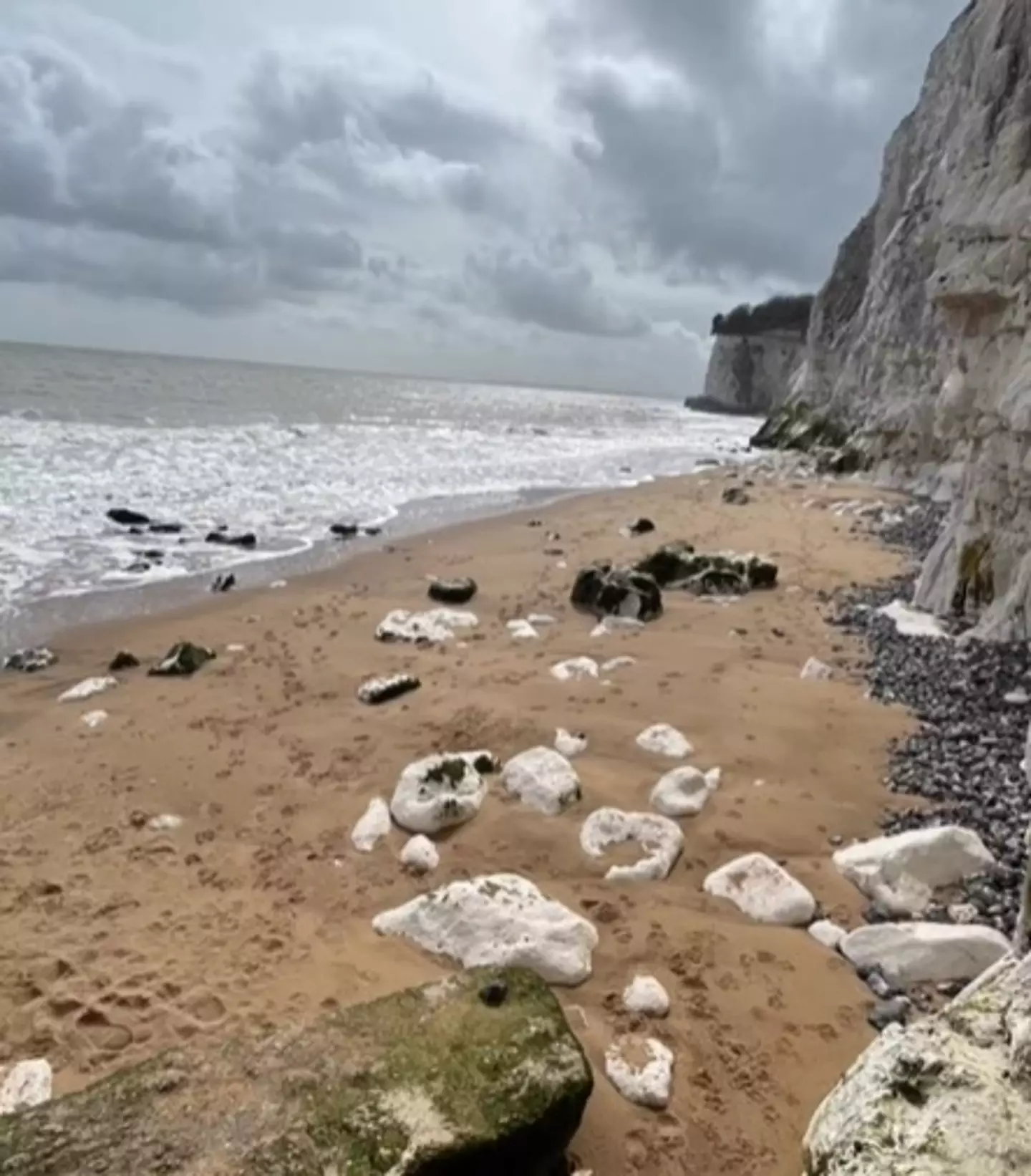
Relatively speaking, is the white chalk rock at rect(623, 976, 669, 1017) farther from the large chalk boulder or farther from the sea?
the sea

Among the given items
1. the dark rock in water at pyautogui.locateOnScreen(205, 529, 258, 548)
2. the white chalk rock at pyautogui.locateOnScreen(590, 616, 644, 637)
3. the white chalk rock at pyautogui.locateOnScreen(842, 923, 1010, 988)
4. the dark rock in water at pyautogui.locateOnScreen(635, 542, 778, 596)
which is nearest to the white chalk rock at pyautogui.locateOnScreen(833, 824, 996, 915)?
the white chalk rock at pyautogui.locateOnScreen(842, 923, 1010, 988)

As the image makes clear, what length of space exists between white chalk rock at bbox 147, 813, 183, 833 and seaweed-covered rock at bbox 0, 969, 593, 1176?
2262mm

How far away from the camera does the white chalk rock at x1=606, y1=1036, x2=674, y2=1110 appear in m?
2.78

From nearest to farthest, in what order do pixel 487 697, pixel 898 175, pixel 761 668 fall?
pixel 487 697 → pixel 761 668 → pixel 898 175

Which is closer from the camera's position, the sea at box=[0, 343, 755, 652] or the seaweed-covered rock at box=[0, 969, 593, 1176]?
the seaweed-covered rock at box=[0, 969, 593, 1176]

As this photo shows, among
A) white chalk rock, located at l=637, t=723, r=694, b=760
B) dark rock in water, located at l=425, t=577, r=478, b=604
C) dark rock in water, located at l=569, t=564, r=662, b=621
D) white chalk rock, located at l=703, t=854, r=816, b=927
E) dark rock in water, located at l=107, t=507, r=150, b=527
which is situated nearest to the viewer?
white chalk rock, located at l=703, t=854, r=816, b=927

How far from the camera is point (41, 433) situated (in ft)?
80.5

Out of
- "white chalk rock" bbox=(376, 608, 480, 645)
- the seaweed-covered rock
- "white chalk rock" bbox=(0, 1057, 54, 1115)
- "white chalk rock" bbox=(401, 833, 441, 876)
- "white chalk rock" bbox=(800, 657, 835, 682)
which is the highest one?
"white chalk rock" bbox=(800, 657, 835, 682)

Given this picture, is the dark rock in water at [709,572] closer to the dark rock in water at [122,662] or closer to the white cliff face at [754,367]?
the dark rock in water at [122,662]

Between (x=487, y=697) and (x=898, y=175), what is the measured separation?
31.5 metres

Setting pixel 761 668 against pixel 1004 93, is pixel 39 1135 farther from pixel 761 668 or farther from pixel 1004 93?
pixel 1004 93

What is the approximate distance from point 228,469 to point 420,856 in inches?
723

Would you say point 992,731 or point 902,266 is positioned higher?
point 902,266

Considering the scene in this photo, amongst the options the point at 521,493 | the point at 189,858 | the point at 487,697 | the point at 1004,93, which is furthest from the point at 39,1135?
the point at 521,493
